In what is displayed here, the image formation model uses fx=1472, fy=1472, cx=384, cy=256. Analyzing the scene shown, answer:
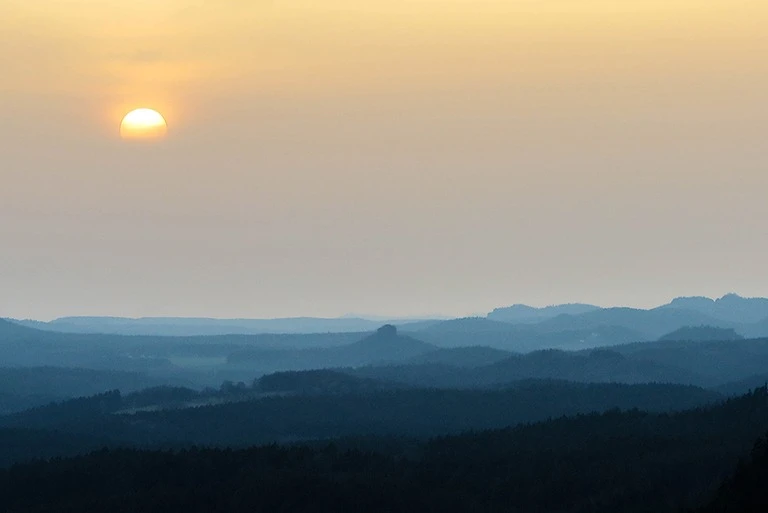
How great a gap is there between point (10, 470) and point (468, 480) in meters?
58.3

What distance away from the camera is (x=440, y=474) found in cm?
17400

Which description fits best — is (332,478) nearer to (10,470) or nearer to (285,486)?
(285,486)

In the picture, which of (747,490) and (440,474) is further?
(440,474)

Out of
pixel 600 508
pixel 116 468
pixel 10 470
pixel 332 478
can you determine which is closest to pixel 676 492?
pixel 600 508

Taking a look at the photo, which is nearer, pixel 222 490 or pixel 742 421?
pixel 222 490

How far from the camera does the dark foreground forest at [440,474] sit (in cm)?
15650

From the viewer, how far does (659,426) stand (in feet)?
610

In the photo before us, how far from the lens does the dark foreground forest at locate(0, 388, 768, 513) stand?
15650 cm

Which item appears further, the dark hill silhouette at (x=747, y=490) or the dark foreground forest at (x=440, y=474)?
the dark foreground forest at (x=440, y=474)

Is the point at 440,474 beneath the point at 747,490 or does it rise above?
beneath

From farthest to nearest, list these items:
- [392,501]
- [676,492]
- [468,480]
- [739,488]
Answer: [468,480] < [392,501] < [676,492] < [739,488]

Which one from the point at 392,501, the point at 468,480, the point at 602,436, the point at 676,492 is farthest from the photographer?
the point at 602,436

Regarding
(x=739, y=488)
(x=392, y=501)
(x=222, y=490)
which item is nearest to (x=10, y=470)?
(x=222, y=490)

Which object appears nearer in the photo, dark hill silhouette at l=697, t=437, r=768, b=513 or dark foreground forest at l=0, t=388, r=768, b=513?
dark hill silhouette at l=697, t=437, r=768, b=513
